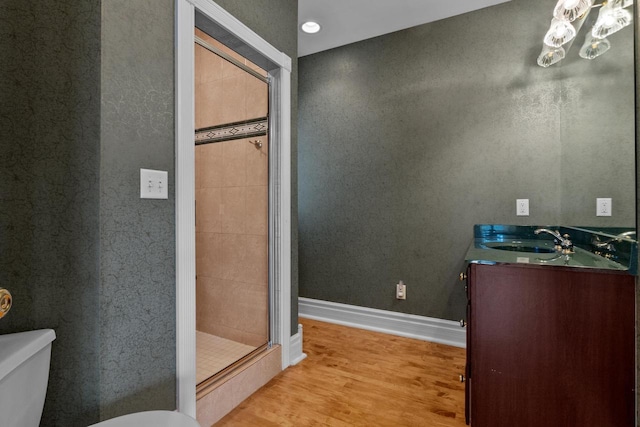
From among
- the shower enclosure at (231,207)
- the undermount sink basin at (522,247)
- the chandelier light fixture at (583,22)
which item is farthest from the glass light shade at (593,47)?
the shower enclosure at (231,207)

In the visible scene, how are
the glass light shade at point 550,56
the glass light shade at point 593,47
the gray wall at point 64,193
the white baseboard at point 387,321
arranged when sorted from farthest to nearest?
the white baseboard at point 387,321, the glass light shade at point 550,56, the glass light shade at point 593,47, the gray wall at point 64,193

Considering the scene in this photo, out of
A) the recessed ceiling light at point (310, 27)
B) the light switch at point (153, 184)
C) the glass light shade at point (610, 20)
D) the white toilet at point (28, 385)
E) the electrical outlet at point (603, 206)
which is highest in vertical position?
the recessed ceiling light at point (310, 27)

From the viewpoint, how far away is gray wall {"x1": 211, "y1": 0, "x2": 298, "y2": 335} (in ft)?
5.61

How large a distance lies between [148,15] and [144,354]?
1.29 m

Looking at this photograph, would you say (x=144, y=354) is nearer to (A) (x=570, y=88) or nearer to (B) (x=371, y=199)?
(B) (x=371, y=199)

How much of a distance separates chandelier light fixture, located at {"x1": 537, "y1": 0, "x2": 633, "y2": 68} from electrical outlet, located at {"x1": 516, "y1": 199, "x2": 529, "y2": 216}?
91 cm

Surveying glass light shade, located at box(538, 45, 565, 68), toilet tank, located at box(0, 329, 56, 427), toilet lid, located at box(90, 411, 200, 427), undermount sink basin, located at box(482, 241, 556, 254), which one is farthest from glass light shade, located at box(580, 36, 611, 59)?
toilet tank, located at box(0, 329, 56, 427)

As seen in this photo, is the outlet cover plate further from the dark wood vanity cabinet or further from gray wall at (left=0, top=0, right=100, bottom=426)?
gray wall at (left=0, top=0, right=100, bottom=426)

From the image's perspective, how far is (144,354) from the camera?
1.20m

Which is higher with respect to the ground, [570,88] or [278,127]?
[570,88]

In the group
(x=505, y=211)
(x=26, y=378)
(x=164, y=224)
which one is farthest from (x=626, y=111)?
(x=26, y=378)

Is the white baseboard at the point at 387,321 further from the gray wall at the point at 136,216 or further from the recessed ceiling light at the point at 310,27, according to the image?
the recessed ceiling light at the point at 310,27

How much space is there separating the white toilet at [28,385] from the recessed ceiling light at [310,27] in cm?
258

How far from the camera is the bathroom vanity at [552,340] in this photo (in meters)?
1.12
